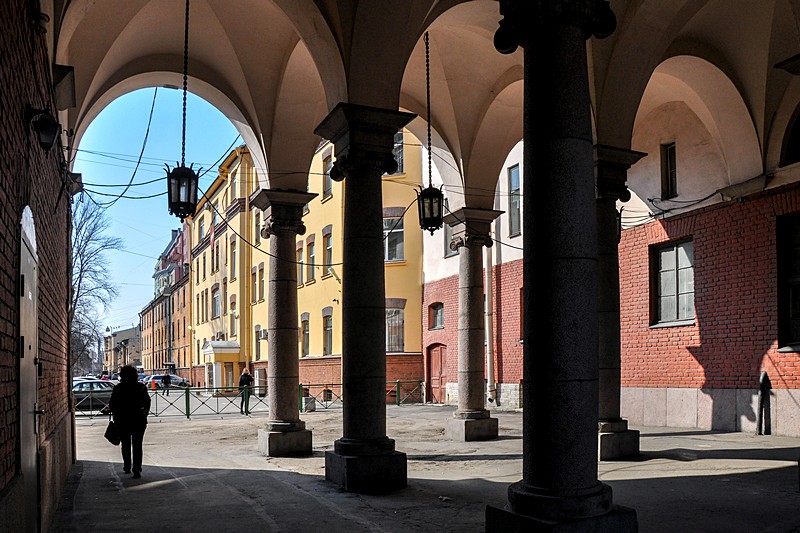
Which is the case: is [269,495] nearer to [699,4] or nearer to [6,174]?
[6,174]

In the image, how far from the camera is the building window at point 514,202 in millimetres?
22219

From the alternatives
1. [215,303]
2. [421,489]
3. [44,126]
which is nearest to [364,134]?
[44,126]

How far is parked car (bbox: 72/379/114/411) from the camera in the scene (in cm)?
2670

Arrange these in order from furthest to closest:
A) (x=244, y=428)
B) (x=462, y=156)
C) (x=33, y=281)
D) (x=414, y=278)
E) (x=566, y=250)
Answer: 1. (x=414, y=278)
2. (x=244, y=428)
3. (x=462, y=156)
4. (x=33, y=281)
5. (x=566, y=250)

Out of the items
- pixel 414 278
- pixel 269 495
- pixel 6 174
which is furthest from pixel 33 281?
pixel 414 278

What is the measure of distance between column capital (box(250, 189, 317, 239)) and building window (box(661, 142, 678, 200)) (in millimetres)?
8404

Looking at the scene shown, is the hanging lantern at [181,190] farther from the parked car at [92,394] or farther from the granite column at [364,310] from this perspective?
the parked car at [92,394]

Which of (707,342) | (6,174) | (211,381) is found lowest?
(211,381)

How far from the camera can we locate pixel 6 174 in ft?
15.1

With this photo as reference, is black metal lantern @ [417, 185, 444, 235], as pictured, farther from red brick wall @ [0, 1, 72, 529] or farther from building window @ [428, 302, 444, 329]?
building window @ [428, 302, 444, 329]

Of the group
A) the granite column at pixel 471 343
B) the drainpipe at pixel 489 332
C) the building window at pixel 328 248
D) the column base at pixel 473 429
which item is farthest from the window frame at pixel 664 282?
the building window at pixel 328 248

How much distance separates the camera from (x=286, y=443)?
11.9 meters

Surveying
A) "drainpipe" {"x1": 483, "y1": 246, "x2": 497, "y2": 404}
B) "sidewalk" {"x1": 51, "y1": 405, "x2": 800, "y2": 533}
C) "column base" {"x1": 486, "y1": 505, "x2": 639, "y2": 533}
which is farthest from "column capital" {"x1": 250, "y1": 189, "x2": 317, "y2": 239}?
"drainpipe" {"x1": 483, "y1": 246, "x2": 497, "y2": 404}

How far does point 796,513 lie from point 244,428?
13.8 metres
